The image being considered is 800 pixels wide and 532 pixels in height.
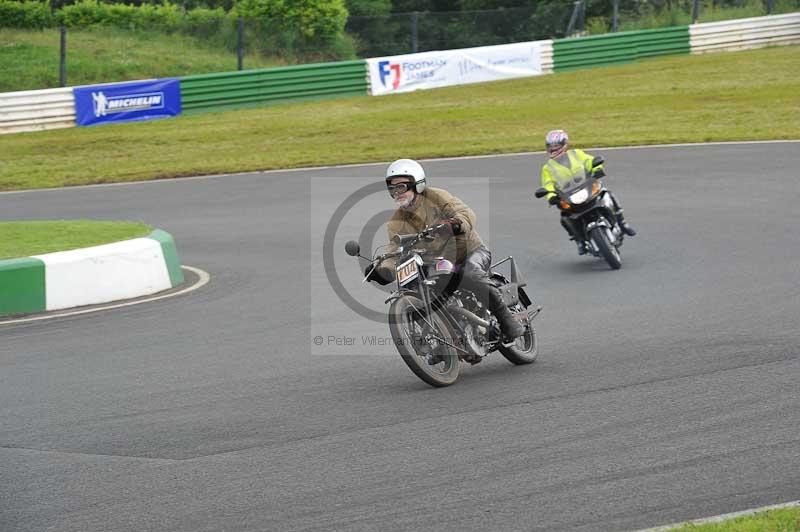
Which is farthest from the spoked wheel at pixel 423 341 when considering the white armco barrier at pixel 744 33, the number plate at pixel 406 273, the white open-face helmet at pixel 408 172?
the white armco barrier at pixel 744 33

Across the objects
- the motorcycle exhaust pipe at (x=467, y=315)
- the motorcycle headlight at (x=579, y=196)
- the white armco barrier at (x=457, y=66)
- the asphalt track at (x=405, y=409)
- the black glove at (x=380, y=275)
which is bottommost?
the asphalt track at (x=405, y=409)

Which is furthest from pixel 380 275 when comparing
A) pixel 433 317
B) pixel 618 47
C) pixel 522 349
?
pixel 618 47

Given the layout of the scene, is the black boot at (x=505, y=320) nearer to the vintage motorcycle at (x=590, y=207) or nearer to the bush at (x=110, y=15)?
the vintage motorcycle at (x=590, y=207)

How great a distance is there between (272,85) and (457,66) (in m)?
6.27

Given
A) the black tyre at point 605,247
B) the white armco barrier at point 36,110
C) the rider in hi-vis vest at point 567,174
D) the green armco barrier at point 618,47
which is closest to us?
the black tyre at point 605,247

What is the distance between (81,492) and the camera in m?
6.32

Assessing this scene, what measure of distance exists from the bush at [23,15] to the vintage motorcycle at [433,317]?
39.0m

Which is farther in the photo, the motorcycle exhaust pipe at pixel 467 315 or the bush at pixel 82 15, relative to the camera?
the bush at pixel 82 15

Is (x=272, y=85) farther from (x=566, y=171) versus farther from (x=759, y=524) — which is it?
(x=759, y=524)

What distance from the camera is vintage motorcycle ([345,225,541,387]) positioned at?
8.27 m

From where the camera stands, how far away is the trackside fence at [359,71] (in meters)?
31.4

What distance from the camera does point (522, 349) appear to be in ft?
31.0

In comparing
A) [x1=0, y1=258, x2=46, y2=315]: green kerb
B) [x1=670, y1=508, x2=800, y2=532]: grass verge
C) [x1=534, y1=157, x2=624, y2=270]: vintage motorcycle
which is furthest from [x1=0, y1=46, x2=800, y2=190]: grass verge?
[x1=670, y1=508, x2=800, y2=532]: grass verge

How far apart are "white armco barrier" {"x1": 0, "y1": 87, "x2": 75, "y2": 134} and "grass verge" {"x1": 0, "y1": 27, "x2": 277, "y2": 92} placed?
474 cm
